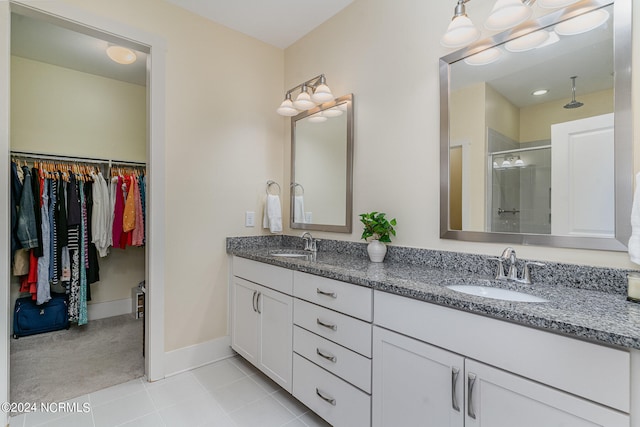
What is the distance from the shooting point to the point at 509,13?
4.03 feet

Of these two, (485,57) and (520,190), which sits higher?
(485,57)

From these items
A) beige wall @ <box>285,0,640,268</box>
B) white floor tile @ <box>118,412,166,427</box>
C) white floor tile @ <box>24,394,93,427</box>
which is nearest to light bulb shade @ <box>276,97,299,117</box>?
beige wall @ <box>285,0,640,268</box>

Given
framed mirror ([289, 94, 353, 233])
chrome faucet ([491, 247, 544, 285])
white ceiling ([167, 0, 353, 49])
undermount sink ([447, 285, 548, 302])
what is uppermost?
white ceiling ([167, 0, 353, 49])

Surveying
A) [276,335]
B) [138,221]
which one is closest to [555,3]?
[276,335]

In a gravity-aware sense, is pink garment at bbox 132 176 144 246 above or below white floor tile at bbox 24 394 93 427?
above

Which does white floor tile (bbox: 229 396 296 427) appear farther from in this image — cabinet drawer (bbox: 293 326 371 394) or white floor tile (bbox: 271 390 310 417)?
cabinet drawer (bbox: 293 326 371 394)

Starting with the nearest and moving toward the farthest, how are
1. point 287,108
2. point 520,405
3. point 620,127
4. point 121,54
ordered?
point 520,405
point 620,127
point 287,108
point 121,54

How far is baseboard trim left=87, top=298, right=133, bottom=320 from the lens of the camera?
10.4ft

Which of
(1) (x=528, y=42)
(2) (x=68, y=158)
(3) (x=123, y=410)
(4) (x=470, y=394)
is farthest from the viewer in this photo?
(2) (x=68, y=158)

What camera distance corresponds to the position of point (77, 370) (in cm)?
216

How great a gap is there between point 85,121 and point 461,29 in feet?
11.7

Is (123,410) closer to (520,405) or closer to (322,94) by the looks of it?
(520,405)

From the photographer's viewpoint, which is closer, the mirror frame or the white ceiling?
the mirror frame

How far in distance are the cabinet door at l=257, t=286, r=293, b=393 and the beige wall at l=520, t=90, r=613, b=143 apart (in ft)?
4.84
